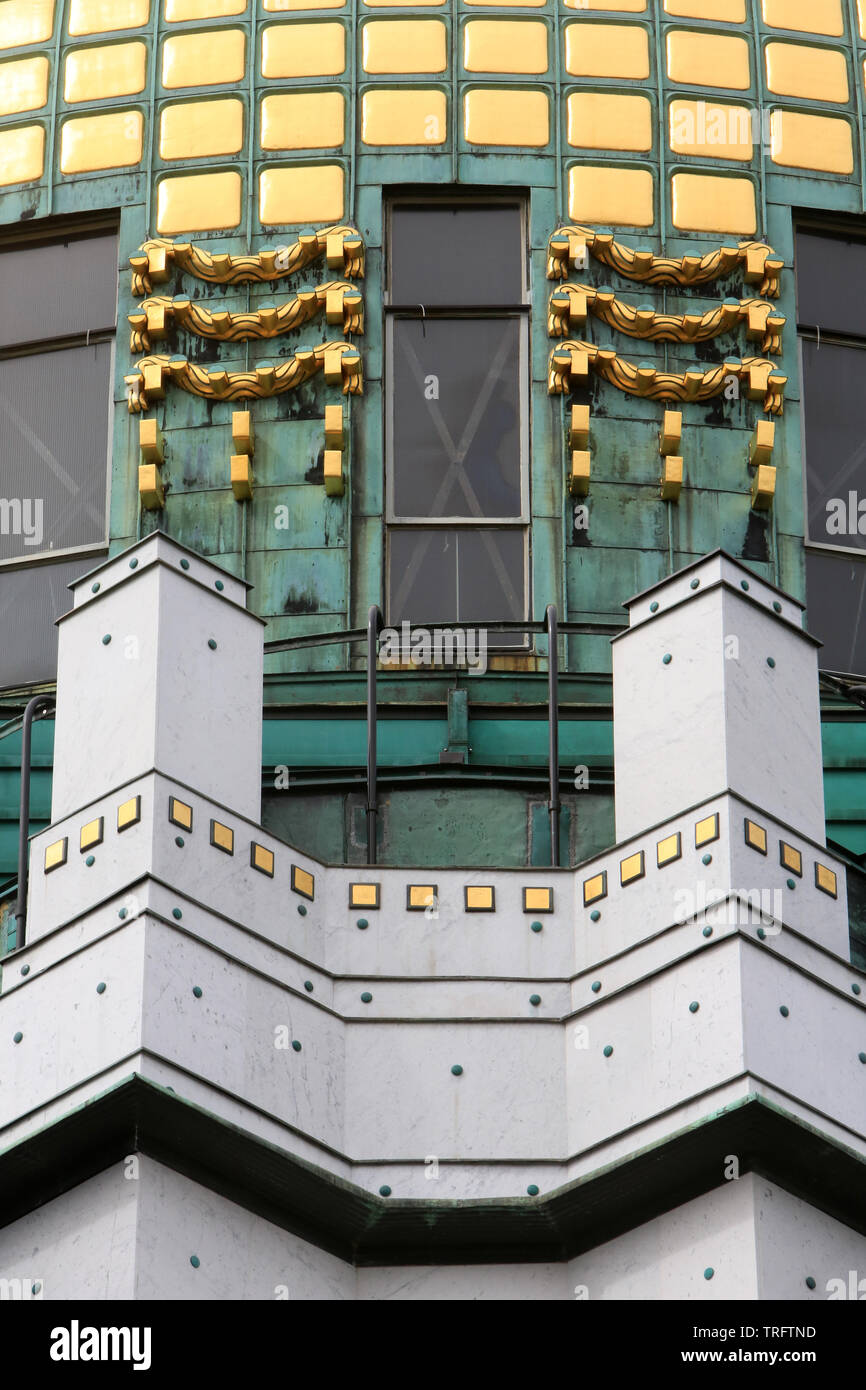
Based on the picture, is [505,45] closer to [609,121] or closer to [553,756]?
[609,121]

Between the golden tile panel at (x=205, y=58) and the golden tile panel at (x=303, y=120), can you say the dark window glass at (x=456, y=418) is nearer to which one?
the golden tile panel at (x=303, y=120)

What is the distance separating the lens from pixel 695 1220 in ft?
86.1

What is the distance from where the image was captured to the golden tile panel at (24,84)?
36938mm

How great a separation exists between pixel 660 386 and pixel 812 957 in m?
9.06

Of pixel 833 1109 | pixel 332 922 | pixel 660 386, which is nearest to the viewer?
pixel 833 1109

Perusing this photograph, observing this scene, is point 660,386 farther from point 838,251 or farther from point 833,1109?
point 833,1109

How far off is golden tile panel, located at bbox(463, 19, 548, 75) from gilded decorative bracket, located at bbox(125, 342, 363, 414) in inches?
112

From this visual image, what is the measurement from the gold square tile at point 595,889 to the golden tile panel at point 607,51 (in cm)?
1023

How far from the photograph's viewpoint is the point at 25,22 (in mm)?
37312

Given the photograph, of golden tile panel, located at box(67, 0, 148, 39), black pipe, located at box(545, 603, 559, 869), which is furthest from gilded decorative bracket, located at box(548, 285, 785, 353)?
black pipe, located at box(545, 603, 559, 869)

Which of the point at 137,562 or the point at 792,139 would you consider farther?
the point at 792,139

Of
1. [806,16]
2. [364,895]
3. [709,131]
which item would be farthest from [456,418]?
[364,895]

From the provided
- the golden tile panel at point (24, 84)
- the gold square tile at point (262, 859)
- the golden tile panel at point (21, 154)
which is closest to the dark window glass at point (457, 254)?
the golden tile panel at point (21, 154)
